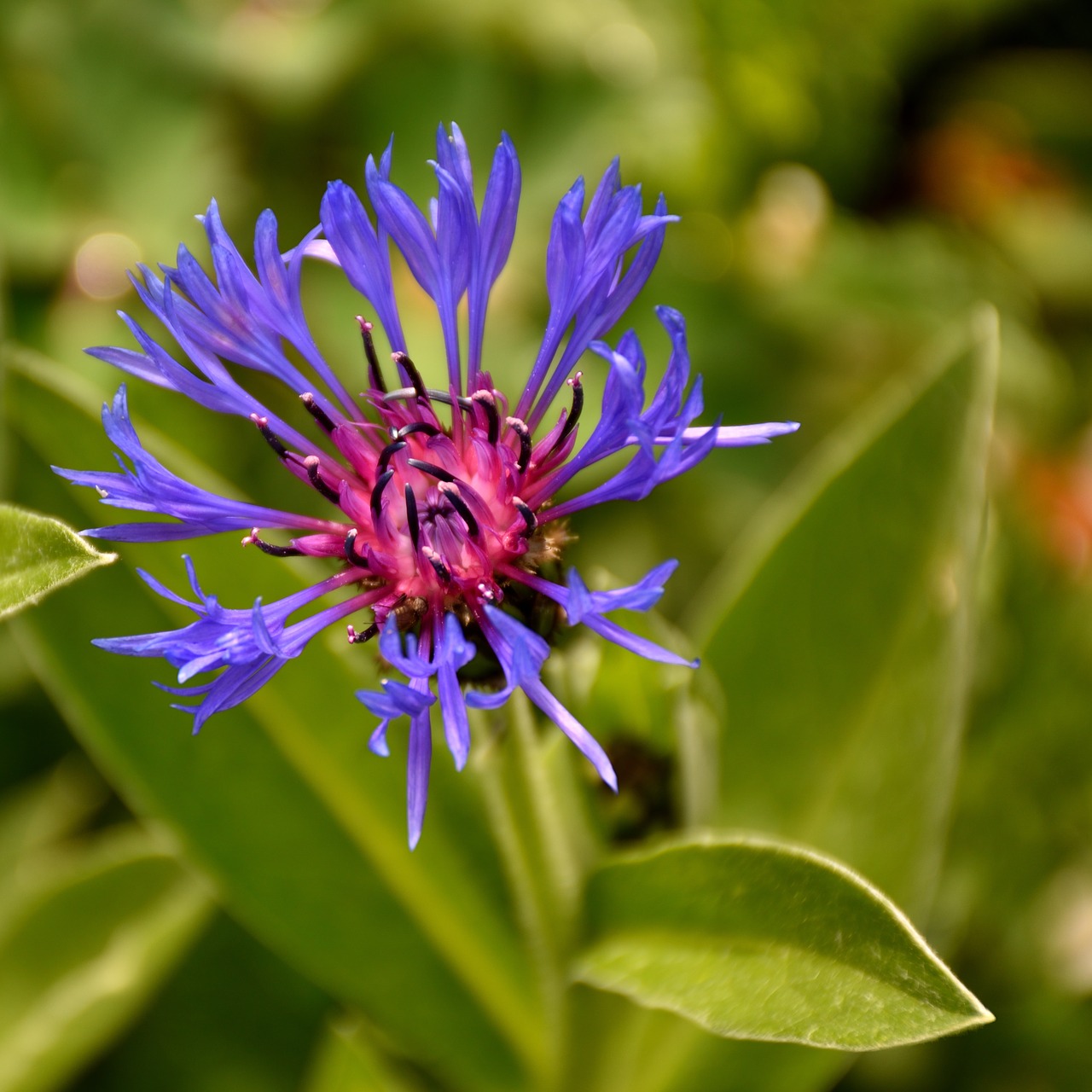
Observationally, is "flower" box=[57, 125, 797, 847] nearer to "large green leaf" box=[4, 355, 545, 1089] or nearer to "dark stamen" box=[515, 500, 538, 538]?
"dark stamen" box=[515, 500, 538, 538]

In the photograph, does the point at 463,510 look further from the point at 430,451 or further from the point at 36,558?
the point at 36,558

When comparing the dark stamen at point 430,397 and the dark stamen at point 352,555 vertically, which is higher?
the dark stamen at point 430,397

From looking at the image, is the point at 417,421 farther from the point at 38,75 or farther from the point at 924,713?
the point at 38,75

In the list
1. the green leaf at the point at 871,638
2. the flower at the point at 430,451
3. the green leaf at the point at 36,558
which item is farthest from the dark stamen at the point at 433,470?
the green leaf at the point at 871,638

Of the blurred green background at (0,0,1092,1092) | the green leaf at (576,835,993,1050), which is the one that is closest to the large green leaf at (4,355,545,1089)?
the green leaf at (576,835,993,1050)

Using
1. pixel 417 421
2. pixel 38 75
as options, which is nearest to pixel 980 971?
pixel 417 421

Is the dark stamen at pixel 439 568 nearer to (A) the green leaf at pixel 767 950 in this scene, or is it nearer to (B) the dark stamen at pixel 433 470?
(B) the dark stamen at pixel 433 470

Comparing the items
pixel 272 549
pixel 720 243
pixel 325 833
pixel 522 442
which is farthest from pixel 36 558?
pixel 720 243
